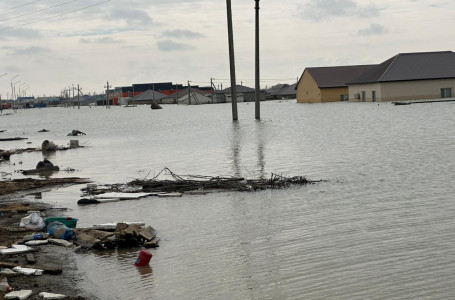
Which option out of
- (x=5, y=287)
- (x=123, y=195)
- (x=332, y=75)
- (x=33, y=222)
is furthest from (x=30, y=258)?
(x=332, y=75)

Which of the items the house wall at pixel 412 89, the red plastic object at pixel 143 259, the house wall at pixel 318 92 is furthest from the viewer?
the house wall at pixel 318 92

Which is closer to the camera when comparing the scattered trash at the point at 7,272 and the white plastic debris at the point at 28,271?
the scattered trash at the point at 7,272

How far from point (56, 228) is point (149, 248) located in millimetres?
2063

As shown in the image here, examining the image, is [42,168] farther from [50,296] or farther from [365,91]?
[365,91]

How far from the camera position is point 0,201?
17969mm

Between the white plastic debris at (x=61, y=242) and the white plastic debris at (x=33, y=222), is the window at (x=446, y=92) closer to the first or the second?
the white plastic debris at (x=33, y=222)

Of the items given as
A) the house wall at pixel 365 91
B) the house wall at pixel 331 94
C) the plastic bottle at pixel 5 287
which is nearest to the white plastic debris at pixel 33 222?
the plastic bottle at pixel 5 287

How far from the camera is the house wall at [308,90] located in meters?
114

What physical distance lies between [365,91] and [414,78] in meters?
10.5

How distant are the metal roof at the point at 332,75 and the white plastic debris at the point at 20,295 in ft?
345

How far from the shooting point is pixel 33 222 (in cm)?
1377

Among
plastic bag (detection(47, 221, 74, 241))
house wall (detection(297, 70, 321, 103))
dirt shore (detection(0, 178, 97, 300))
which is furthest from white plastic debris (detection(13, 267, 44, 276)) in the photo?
house wall (detection(297, 70, 321, 103))

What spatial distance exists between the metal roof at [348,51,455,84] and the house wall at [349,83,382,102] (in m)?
0.97

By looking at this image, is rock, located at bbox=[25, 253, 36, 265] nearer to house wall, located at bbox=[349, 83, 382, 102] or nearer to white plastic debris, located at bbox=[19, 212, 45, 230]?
white plastic debris, located at bbox=[19, 212, 45, 230]
